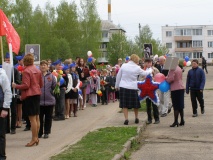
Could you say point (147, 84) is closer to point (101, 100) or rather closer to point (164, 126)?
point (164, 126)

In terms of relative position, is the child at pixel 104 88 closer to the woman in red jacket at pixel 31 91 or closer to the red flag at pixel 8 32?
the red flag at pixel 8 32

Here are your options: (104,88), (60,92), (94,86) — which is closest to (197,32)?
(104,88)

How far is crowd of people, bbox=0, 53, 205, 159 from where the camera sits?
10.8 m

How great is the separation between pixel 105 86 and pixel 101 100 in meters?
0.77

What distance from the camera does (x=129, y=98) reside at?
1387 cm

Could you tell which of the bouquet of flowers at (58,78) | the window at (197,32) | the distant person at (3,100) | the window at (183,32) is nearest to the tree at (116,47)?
the bouquet of flowers at (58,78)

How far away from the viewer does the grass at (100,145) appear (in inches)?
358

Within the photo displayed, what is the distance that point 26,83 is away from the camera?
1069 cm

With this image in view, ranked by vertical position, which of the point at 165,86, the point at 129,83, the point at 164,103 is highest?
the point at 129,83

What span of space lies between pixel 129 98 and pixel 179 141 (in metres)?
2.86

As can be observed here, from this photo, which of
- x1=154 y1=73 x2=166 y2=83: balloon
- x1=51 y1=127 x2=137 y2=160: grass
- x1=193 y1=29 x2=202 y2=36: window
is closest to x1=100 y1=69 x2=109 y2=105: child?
x1=154 y1=73 x2=166 y2=83: balloon

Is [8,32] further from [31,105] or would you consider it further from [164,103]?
[164,103]

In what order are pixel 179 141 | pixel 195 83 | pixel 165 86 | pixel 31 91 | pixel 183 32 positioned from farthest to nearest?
pixel 183 32 → pixel 195 83 → pixel 165 86 → pixel 179 141 → pixel 31 91

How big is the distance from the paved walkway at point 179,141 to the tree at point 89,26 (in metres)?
67.4
